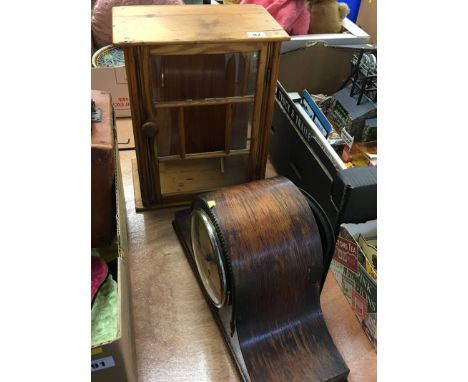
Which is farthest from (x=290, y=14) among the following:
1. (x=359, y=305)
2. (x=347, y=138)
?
(x=359, y=305)

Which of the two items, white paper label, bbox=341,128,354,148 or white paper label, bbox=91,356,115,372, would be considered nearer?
white paper label, bbox=91,356,115,372

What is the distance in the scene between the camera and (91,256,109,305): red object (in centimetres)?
67

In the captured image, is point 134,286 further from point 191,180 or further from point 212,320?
point 191,180

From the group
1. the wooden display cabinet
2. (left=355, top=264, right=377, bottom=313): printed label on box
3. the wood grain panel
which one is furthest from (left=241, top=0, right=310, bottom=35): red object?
(left=355, top=264, right=377, bottom=313): printed label on box

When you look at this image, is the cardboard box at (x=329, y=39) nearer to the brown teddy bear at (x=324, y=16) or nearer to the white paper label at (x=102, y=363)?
the brown teddy bear at (x=324, y=16)

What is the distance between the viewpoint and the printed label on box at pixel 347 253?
84cm

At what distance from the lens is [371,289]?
78 centimetres

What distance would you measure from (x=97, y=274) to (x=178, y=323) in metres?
0.24

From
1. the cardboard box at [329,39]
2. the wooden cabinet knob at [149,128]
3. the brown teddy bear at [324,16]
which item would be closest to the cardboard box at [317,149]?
the cardboard box at [329,39]

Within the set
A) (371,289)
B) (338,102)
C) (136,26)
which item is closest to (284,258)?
(371,289)

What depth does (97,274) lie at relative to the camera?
694mm

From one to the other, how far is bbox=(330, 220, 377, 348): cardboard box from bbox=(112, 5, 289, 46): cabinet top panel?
0.46m

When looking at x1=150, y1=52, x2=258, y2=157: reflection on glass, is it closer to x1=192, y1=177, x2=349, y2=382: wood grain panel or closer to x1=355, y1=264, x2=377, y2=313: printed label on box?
x1=192, y1=177, x2=349, y2=382: wood grain panel

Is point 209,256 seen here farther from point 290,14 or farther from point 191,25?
point 290,14
